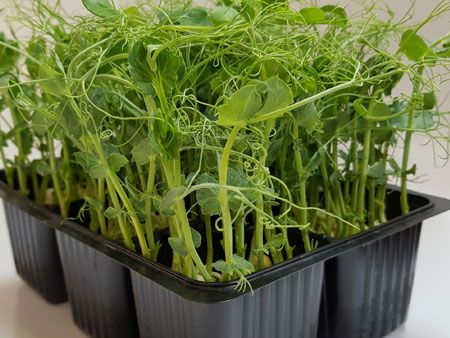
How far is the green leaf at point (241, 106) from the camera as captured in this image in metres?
0.33

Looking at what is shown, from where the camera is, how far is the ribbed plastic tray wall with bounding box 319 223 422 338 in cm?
52

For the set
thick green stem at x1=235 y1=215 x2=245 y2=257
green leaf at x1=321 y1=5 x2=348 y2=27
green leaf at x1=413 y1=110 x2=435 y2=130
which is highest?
green leaf at x1=321 y1=5 x2=348 y2=27

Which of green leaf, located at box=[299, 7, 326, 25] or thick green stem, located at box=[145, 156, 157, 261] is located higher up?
green leaf, located at box=[299, 7, 326, 25]

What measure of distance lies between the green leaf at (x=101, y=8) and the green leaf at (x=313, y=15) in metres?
0.14

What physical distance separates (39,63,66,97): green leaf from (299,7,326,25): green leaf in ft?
0.62

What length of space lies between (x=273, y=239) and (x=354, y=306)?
0.14 meters

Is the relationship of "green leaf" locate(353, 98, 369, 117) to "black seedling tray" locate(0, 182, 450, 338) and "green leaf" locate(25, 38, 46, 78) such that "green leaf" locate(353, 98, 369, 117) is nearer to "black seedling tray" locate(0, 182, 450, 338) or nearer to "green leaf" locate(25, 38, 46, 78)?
"black seedling tray" locate(0, 182, 450, 338)

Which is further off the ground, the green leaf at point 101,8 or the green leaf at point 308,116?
the green leaf at point 101,8

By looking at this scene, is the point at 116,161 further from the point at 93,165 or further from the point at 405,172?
the point at 405,172

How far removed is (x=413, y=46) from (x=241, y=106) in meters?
0.24

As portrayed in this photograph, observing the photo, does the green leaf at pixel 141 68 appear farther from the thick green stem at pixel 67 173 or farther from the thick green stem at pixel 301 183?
the thick green stem at pixel 67 173

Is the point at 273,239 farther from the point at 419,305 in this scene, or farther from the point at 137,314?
the point at 419,305

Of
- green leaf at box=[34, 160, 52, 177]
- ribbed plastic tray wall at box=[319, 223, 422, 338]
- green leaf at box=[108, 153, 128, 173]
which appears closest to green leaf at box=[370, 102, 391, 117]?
ribbed plastic tray wall at box=[319, 223, 422, 338]

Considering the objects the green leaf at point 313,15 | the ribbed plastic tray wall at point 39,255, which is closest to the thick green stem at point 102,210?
the ribbed plastic tray wall at point 39,255
